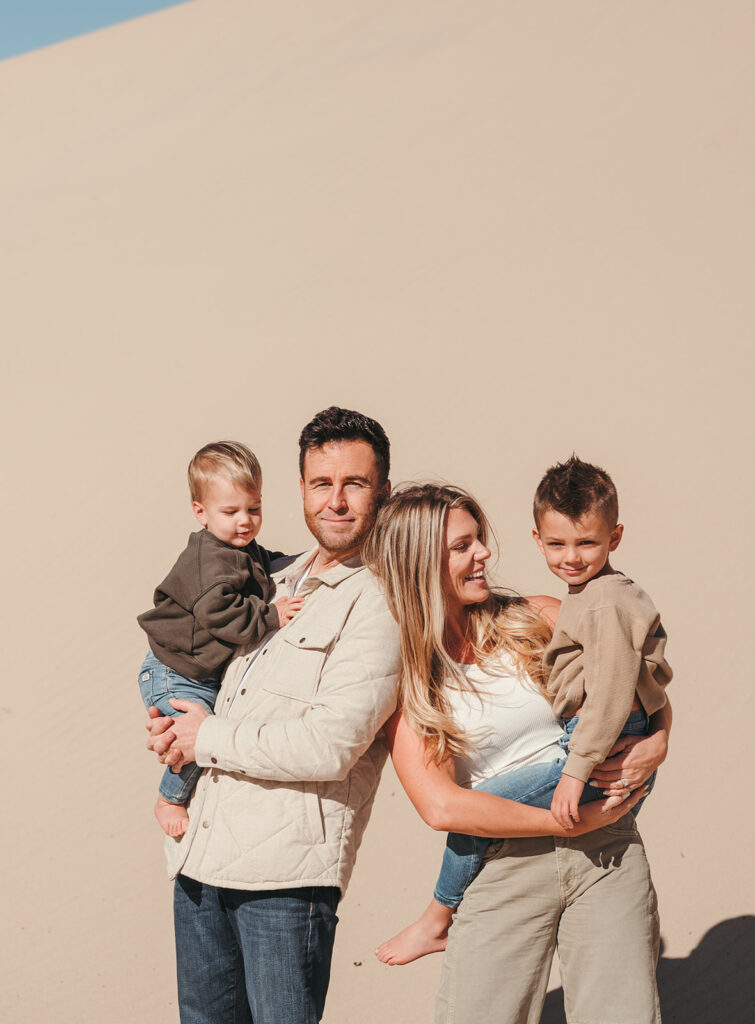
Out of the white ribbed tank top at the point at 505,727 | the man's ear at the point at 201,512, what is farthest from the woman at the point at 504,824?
the man's ear at the point at 201,512

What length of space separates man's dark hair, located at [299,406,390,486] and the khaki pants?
1310 millimetres

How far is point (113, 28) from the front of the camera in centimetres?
2538

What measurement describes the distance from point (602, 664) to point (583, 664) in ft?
0.26

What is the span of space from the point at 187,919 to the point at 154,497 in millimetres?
8656

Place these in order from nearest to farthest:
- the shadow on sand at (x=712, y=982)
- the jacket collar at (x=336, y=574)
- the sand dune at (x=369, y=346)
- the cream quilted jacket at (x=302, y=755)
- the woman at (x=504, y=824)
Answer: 1. the cream quilted jacket at (x=302, y=755)
2. the woman at (x=504, y=824)
3. the jacket collar at (x=336, y=574)
4. the shadow on sand at (x=712, y=982)
5. the sand dune at (x=369, y=346)

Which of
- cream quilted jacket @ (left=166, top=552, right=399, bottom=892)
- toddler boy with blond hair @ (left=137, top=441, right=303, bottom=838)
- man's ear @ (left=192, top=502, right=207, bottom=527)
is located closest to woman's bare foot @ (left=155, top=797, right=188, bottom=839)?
toddler boy with blond hair @ (left=137, top=441, right=303, bottom=838)

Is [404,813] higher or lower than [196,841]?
lower

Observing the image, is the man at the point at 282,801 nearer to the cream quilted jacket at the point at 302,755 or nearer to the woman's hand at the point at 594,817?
the cream quilted jacket at the point at 302,755

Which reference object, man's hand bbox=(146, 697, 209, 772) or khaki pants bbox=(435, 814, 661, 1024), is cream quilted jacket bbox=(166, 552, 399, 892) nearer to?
man's hand bbox=(146, 697, 209, 772)

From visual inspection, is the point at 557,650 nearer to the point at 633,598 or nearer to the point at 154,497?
the point at 633,598

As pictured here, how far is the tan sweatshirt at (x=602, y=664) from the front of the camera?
275 cm

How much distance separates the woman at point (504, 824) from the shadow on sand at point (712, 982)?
245 centimetres

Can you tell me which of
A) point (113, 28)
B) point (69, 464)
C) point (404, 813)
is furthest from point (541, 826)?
point (113, 28)

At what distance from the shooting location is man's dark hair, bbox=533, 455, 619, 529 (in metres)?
3.00
